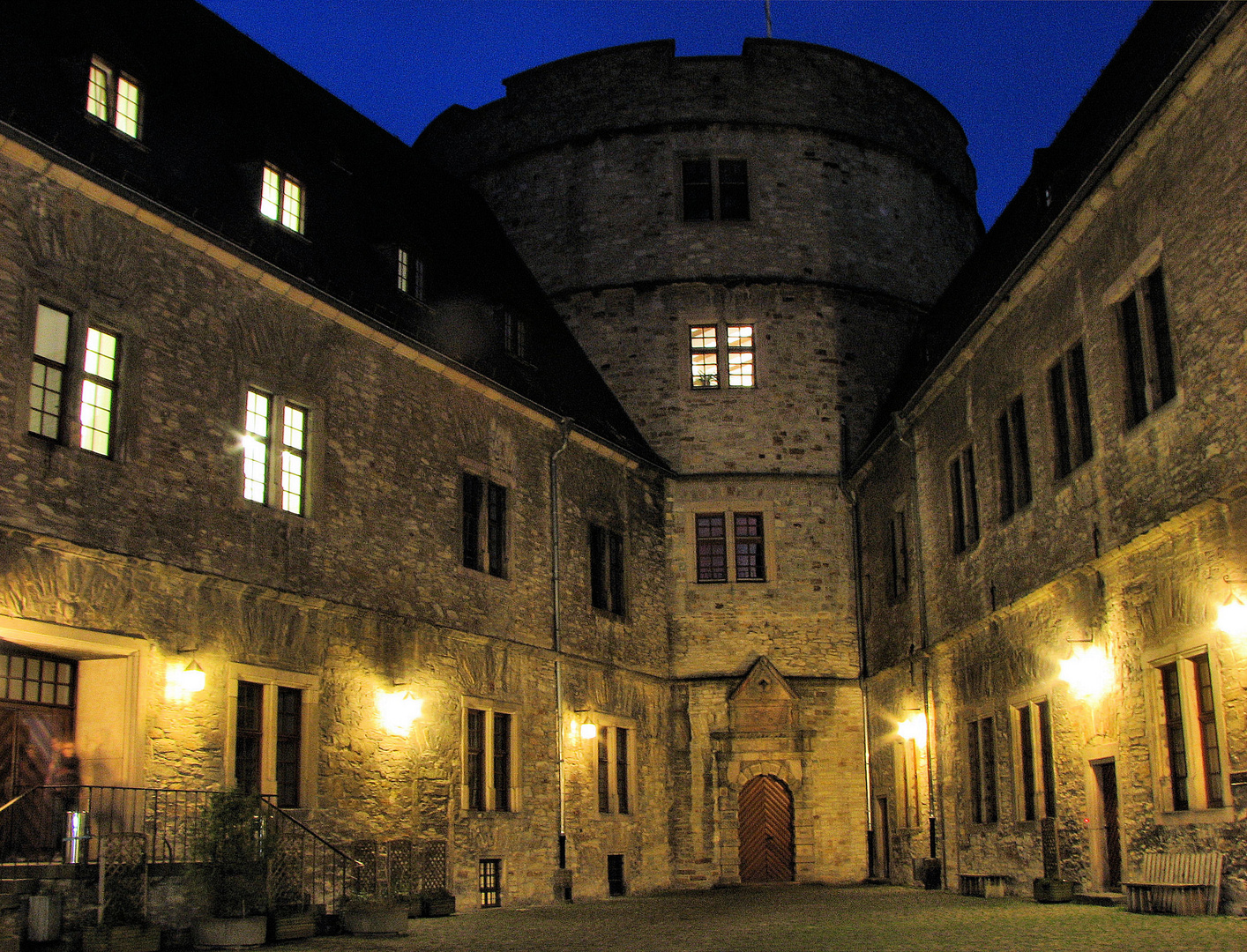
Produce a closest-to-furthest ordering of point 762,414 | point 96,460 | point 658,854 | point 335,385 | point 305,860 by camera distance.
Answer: point 96,460, point 305,860, point 335,385, point 658,854, point 762,414

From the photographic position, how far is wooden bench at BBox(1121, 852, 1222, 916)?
12070 mm

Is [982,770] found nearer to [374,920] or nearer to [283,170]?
[374,920]

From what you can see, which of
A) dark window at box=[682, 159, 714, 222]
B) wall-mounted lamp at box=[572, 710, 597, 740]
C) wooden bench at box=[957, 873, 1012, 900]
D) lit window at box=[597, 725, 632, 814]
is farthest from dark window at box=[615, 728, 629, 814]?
dark window at box=[682, 159, 714, 222]

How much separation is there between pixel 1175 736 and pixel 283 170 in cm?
1173

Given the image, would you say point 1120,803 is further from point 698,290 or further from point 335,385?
point 698,290

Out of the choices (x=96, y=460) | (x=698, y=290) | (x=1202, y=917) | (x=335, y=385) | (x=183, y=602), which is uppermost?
(x=698, y=290)

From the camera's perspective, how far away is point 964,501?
19125mm

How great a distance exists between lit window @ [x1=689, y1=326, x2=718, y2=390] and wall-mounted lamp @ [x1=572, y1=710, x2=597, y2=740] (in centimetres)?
693

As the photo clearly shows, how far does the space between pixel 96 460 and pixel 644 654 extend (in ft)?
40.0

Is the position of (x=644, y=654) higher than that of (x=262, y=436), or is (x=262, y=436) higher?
(x=262, y=436)

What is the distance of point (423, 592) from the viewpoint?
18.1 meters

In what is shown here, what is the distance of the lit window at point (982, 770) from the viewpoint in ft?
59.8

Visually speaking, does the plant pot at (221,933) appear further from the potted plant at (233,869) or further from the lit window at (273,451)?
the lit window at (273,451)

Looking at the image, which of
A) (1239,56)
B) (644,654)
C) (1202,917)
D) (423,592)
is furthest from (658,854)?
(1239,56)
